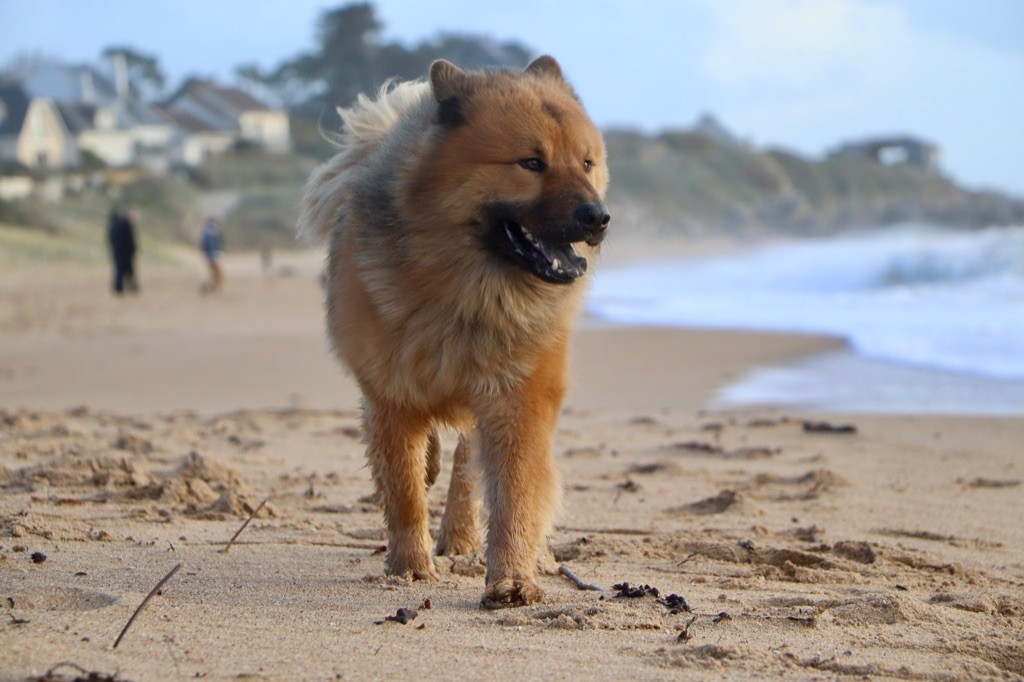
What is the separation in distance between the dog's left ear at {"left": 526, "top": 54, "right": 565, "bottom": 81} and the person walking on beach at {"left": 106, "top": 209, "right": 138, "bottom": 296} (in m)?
19.3

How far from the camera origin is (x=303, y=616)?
3682 millimetres

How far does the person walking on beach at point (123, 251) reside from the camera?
2261 centimetres

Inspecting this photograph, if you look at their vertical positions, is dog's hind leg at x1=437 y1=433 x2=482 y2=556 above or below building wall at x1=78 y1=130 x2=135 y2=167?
below

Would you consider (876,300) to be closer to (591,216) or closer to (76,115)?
(591,216)

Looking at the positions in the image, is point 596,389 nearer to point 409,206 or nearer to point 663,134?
point 409,206

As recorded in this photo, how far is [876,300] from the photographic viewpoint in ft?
68.1

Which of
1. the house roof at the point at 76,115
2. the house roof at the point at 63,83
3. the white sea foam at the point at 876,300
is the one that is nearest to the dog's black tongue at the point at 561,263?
the white sea foam at the point at 876,300

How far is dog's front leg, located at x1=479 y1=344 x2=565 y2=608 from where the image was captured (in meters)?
4.06

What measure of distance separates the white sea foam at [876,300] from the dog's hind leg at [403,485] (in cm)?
757

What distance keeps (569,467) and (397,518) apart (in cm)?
247

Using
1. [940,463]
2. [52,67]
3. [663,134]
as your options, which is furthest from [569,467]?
[663,134]

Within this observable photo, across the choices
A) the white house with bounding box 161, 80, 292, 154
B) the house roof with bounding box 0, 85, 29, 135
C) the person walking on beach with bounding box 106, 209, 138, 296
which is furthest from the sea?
the white house with bounding box 161, 80, 292, 154

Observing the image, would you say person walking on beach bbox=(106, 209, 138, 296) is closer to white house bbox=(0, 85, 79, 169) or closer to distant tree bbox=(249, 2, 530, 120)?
white house bbox=(0, 85, 79, 169)

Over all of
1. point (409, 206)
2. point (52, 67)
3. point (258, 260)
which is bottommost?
point (258, 260)
